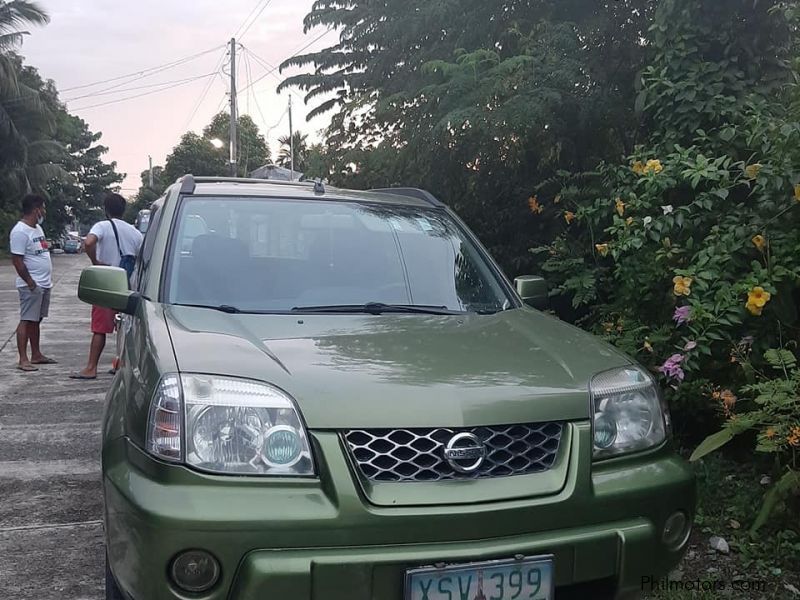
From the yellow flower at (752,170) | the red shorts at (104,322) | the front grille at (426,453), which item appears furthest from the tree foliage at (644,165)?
the red shorts at (104,322)

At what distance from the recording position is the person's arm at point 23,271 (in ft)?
23.1

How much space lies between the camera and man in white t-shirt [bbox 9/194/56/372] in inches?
279

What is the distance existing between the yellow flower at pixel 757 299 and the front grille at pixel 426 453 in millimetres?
1618

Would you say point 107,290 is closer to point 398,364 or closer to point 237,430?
point 237,430

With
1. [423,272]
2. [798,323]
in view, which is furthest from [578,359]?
[798,323]

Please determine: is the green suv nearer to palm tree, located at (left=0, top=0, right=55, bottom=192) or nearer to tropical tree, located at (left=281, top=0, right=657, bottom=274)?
tropical tree, located at (left=281, top=0, right=657, bottom=274)

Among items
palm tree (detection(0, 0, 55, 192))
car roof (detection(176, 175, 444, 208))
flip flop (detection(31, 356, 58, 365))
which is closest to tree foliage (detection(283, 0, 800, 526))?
car roof (detection(176, 175, 444, 208))

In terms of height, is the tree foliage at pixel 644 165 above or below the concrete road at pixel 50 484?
above

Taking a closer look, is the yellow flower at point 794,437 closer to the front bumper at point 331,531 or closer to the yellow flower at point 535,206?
the front bumper at point 331,531

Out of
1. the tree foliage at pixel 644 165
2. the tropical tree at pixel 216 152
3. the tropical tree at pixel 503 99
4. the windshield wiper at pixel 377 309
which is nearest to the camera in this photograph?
the windshield wiper at pixel 377 309

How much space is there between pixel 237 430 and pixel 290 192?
5.81ft

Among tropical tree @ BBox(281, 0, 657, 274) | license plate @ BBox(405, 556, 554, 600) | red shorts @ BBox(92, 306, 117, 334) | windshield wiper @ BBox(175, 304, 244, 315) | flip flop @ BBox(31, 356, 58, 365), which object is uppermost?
tropical tree @ BBox(281, 0, 657, 274)

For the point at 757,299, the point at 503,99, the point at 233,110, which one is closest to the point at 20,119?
the point at 233,110

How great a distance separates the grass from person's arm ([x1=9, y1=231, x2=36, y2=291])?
6.00 metres
